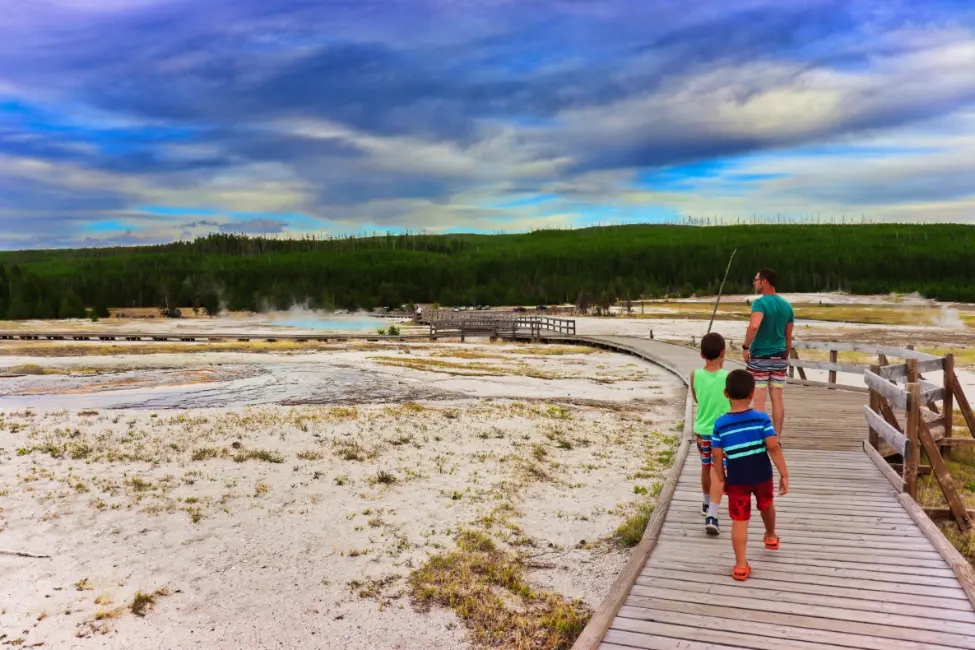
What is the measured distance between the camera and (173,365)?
2962 centimetres

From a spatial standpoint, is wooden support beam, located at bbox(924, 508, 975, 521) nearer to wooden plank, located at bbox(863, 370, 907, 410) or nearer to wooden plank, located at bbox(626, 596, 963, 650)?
wooden plank, located at bbox(863, 370, 907, 410)

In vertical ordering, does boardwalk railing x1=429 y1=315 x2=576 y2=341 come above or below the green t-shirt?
below

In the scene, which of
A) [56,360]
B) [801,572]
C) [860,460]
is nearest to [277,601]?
[801,572]

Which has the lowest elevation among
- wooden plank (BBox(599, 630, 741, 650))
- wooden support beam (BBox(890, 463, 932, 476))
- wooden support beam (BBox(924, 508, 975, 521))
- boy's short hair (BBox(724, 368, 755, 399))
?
wooden support beam (BBox(924, 508, 975, 521))

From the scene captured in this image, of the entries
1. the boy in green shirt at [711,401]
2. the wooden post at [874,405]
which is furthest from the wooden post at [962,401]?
the boy in green shirt at [711,401]

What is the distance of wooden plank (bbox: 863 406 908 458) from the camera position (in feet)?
23.2

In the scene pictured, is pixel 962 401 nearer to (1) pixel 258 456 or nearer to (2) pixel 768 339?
(2) pixel 768 339

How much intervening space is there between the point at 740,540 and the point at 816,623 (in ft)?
2.59

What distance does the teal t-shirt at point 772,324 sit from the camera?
7.35 m

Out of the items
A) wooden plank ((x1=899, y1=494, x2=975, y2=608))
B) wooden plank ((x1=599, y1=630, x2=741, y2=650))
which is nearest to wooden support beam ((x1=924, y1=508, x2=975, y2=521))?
wooden plank ((x1=899, y1=494, x2=975, y2=608))

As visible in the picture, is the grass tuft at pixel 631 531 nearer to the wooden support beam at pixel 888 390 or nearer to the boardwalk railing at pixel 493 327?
the wooden support beam at pixel 888 390

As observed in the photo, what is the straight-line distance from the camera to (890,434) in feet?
24.5

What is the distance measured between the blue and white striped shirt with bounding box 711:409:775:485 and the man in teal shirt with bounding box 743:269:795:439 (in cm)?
224

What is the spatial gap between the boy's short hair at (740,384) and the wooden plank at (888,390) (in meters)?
3.29
